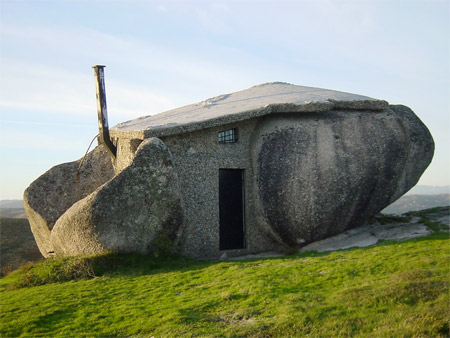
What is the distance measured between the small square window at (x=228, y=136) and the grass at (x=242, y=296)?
4.04m

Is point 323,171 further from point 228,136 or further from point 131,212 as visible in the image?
point 131,212

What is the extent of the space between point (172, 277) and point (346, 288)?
3927 millimetres

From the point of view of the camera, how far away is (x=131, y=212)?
11.5m

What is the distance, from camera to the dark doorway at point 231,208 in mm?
14344

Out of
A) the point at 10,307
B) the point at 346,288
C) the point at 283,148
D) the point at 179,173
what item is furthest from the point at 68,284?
the point at 283,148

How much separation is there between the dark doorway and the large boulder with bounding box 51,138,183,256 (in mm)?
2442

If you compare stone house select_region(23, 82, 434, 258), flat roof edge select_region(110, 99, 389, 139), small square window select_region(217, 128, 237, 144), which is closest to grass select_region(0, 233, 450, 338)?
stone house select_region(23, 82, 434, 258)

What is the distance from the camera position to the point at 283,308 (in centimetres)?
781

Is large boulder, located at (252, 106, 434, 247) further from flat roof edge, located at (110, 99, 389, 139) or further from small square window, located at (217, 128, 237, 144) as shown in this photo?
small square window, located at (217, 128, 237, 144)

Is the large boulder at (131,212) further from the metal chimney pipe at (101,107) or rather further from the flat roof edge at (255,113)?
the metal chimney pipe at (101,107)

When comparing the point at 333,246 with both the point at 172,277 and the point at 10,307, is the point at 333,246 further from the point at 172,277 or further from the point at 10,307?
the point at 10,307

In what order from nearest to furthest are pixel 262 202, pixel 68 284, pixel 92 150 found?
pixel 68 284
pixel 262 202
pixel 92 150

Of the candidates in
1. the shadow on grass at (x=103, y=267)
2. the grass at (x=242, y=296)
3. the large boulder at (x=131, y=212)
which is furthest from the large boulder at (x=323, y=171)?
the large boulder at (x=131, y=212)

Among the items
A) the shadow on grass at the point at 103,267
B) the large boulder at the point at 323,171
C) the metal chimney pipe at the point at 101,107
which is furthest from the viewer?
the metal chimney pipe at the point at 101,107
